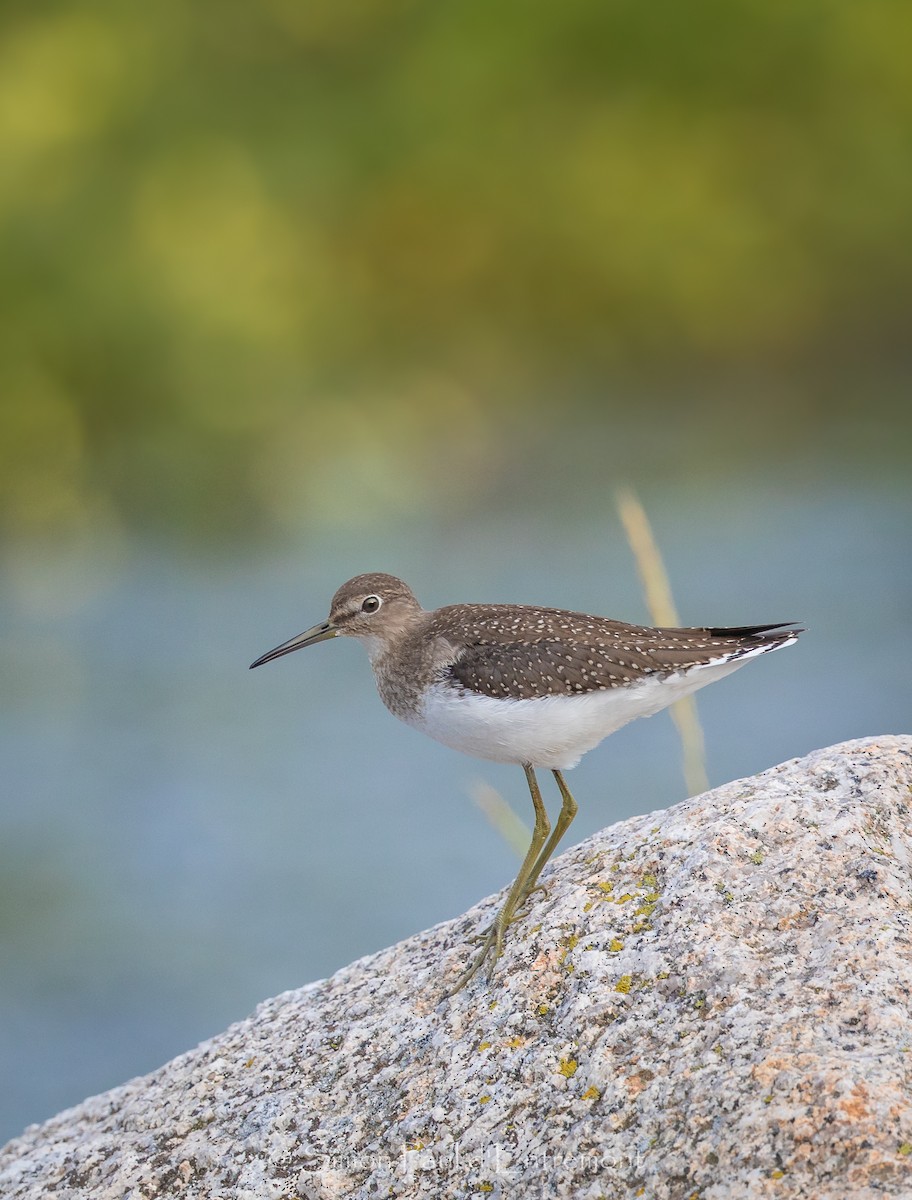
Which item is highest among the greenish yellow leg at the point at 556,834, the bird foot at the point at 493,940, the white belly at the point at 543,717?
the white belly at the point at 543,717

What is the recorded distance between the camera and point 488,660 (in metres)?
4.09

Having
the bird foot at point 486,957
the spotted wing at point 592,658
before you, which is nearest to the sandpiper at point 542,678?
the spotted wing at point 592,658

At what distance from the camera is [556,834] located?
4.14 metres

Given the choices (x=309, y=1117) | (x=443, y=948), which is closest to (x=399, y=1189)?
(x=309, y=1117)

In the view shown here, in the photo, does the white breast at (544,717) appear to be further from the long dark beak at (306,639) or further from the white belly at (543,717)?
the long dark beak at (306,639)

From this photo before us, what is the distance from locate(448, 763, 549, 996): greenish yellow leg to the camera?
342 cm

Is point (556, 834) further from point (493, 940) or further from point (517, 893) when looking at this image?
point (493, 940)

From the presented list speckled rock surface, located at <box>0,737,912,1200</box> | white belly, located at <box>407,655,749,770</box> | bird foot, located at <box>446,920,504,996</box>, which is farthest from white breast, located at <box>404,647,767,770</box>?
bird foot, located at <box>446,920,504,996</box>

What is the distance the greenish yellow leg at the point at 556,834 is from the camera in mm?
3727

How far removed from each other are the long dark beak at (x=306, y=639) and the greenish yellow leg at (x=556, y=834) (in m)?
0.99

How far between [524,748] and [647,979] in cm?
107

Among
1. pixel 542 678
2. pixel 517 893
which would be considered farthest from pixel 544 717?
pixel 517 893

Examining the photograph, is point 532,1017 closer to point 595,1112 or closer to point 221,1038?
point 595,1112

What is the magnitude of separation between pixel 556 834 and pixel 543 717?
46 cm
